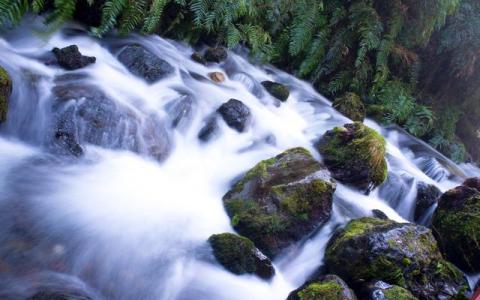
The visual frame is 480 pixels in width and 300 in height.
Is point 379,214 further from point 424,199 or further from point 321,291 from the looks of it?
point 321,291

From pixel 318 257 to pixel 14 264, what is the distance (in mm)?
2329

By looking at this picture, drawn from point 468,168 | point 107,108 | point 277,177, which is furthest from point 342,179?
point 468,168

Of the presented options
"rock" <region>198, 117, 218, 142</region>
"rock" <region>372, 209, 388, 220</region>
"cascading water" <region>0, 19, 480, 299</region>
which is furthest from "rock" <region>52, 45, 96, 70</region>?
"rock" <region>372, 209, 388, 220</region>

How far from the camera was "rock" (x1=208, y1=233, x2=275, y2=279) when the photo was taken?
10.2 ft

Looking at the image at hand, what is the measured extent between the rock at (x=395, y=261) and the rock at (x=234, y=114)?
1.88 m

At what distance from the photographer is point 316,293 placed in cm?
272

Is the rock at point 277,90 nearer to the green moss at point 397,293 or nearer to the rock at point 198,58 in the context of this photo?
the rock at point 198,58

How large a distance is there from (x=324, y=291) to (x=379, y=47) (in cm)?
556

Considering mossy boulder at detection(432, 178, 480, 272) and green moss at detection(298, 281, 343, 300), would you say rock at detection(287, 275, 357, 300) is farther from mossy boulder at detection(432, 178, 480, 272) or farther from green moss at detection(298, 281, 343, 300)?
mossy boulder at detection(432, 178, 480, 272)

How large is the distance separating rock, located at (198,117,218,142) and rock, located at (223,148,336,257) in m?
0.81

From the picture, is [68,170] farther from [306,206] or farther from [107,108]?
[306,206]

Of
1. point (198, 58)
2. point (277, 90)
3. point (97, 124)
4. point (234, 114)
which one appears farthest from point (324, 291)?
point (198, 58)

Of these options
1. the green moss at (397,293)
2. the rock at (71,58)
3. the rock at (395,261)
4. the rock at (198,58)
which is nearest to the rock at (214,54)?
the rock at (198,58)

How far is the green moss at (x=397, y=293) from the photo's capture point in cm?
284
